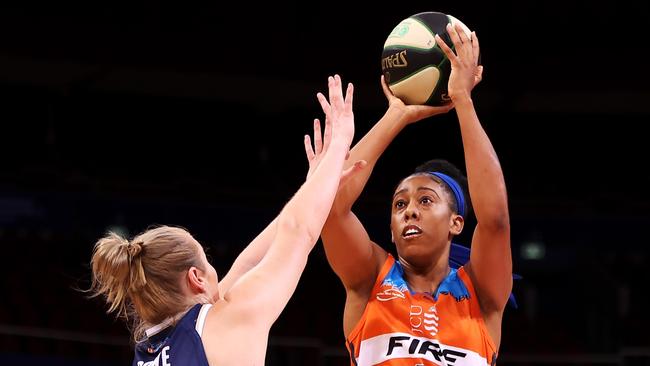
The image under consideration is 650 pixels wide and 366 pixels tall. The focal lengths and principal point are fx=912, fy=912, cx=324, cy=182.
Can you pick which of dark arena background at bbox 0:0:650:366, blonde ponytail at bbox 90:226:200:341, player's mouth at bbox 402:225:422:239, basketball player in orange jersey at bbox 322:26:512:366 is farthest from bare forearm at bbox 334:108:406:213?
dark arena background at bbox 0:0:650:366

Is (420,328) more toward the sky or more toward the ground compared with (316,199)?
more toward the ground

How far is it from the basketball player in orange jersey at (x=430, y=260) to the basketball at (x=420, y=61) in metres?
0.05

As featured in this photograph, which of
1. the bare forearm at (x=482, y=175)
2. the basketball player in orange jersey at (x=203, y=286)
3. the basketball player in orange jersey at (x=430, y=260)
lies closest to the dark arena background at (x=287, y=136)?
the basketball player in orange jersey at (x=430, y=260)

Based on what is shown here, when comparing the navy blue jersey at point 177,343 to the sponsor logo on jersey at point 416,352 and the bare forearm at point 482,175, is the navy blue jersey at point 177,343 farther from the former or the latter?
the bare forearm at point 482,175

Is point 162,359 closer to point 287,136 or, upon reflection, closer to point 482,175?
point 482,175

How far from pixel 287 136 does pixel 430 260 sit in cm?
1092

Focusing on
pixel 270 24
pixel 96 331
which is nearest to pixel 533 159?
pixel 270 24

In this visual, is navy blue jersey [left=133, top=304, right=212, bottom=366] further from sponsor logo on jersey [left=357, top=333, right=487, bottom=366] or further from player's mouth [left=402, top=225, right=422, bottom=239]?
player's mouth [left=402, top=225, right=422, bottom=239]

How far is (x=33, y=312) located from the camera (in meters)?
9.11

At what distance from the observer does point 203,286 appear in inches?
100

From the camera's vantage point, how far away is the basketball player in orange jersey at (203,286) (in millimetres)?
2369

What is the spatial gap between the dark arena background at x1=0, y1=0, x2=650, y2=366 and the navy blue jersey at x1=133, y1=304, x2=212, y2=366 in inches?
281

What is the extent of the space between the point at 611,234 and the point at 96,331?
6.57 m

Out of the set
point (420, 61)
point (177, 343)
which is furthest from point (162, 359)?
point (420, 61)
